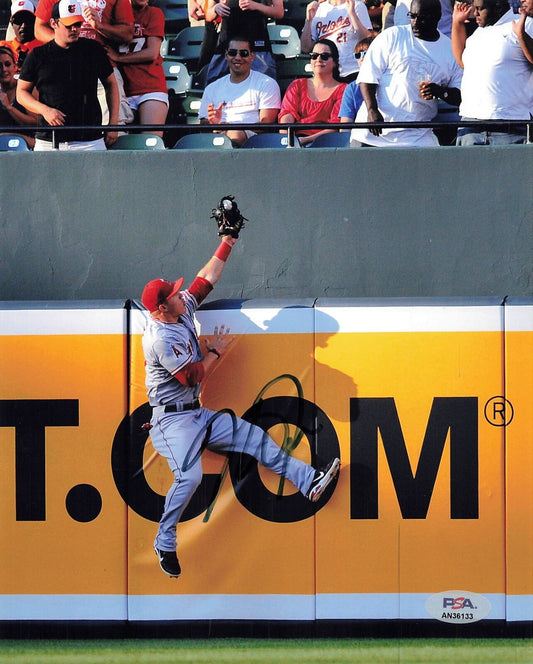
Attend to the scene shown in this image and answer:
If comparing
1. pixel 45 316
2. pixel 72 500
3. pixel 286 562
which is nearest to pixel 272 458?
pixel 286 562

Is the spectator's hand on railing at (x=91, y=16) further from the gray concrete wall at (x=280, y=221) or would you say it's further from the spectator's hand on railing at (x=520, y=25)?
the spectator's hand on railing at (x=520, y=25)

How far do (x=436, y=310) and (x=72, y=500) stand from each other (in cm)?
267

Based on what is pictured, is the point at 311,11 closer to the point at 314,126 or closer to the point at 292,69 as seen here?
the point at 292,69

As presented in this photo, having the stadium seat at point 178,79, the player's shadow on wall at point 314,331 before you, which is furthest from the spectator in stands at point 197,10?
the player's shadow on wall at point 314,331

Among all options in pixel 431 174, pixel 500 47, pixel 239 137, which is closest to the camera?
pixel 431 174

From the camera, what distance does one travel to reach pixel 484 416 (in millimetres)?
5969

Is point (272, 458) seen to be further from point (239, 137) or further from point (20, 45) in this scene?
point (20, 45)

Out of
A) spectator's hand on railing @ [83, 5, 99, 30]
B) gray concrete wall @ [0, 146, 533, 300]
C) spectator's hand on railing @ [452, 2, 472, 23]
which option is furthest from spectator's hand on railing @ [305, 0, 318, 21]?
gray concrete wall @ [0, 146, 533, 300]

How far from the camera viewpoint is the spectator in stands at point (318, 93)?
7.50m

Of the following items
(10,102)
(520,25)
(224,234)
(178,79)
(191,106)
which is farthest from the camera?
(178,79)

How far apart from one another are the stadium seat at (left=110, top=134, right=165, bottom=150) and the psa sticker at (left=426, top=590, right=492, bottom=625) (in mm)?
4047

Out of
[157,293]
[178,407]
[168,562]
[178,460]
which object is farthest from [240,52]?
[168,562]

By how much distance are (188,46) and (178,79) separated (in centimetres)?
46

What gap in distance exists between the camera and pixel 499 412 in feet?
19.5
